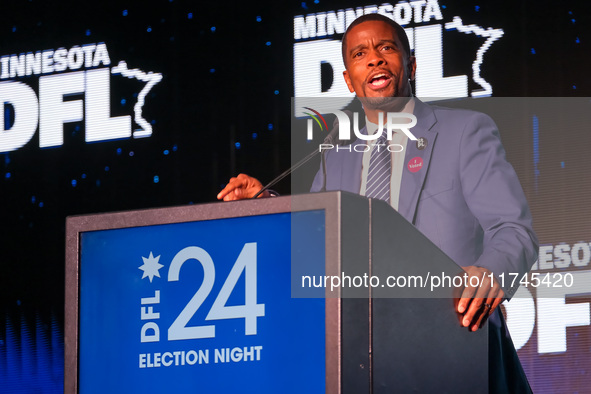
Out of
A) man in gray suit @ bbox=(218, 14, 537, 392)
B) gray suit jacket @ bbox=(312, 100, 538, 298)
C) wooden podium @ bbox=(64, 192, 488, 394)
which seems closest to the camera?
wooden podium @ bbox=(64, 192, 488, 394)

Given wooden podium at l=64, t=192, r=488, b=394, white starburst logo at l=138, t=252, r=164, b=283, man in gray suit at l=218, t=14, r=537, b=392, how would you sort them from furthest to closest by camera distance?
man in gray suit at l=218, t=14, r=537, b=392 → white starburst logo at l=138, t=252, r=164, b=283 → wooden podium at l=64, t=192, r=488, b=394

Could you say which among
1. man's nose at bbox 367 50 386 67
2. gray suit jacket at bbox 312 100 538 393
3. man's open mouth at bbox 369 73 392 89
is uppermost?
man's nose at bbox 367 50 386 67

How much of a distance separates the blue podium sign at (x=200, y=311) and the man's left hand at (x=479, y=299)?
231mm

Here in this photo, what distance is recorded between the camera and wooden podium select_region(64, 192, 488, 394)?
1.06 m

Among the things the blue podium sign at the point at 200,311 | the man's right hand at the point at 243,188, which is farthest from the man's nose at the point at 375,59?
the blue podium sign at the point at 200,311

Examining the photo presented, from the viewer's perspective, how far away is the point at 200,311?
1141mm

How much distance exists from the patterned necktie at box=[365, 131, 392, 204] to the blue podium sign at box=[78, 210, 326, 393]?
0.56 metres

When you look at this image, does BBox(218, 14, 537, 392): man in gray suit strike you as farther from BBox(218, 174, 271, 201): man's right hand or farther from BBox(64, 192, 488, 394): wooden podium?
BBox(64, 192, 488, 394): wooden podium

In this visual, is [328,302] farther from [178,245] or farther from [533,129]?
[533,129]

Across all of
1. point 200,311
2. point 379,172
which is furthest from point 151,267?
point 379,172

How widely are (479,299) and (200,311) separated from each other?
1.19 feet

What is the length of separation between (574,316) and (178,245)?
2.09 metres

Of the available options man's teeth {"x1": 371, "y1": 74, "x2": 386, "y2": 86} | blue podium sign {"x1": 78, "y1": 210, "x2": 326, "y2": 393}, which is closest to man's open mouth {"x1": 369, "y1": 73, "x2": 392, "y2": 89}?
man's teeth {"x1": 371, "y1": 74, "x2": 386, "y2": 86}

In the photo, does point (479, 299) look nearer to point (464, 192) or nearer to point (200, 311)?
point (200, 311)
